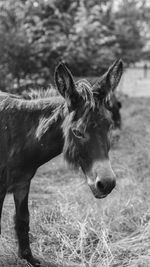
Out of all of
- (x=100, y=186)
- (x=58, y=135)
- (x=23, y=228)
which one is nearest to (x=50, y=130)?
(x=58, y=135)

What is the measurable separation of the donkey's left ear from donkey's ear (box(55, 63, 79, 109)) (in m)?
0.30

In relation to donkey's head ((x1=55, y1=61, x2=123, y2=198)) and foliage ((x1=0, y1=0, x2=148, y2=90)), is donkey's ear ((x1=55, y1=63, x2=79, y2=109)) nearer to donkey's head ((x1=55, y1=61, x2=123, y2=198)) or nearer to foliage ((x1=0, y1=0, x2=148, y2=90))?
donkey's head ((x1=55, y1=61, x2=123, y2=198))

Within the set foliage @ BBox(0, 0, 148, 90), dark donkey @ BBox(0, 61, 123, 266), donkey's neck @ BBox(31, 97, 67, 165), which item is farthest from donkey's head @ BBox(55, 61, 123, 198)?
foliage @ BBox(0, 0, 148, 90)

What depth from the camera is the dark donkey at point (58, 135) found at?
264 cm

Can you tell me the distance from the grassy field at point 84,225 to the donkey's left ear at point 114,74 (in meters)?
0.74

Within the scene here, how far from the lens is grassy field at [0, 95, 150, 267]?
366 centimetres

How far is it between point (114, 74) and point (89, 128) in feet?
1.75

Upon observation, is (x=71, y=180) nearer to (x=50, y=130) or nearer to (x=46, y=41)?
(x=50, y=130)

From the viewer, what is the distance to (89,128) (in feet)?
8.73

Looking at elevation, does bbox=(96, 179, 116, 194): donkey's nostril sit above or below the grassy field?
above

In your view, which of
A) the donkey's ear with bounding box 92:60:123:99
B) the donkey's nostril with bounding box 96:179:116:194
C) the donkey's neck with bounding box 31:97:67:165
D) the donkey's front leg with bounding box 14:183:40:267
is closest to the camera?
the donkey's nostril with bounding box 96:179:116:194

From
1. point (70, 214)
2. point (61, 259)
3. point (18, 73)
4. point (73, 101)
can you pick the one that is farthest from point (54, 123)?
point (18, 73)

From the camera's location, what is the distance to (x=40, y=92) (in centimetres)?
346

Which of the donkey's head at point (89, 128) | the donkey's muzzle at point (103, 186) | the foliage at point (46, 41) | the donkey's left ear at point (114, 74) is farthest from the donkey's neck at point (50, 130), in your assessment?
the foliage at point (46, 41)
